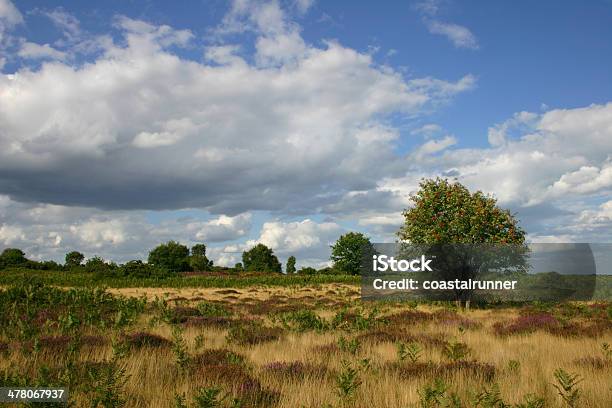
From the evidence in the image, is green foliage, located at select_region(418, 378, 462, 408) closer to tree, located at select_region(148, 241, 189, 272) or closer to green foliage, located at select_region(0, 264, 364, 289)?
green foliage, located at select_region(0, 264, 364, 289)

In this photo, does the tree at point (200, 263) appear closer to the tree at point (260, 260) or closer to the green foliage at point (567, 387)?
the tree at point (260, 260)

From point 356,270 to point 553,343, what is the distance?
93.0 meters

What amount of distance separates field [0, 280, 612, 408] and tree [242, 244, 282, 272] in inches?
4346

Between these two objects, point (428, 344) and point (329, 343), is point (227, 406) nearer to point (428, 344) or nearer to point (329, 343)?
point (329, 343)

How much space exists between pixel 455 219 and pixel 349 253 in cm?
8012

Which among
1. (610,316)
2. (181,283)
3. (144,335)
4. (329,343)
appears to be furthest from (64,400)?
(181,283)

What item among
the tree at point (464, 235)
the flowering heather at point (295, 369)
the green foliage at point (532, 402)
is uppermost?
the tree at point (464, 235)

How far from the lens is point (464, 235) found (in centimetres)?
2575

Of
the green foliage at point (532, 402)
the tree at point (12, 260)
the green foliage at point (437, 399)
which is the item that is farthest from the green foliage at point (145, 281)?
the green foliage at point (532, 402)

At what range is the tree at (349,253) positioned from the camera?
104 metres

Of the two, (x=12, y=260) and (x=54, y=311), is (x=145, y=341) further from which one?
(x=12, y=260)

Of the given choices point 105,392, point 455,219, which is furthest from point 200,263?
point 105,392

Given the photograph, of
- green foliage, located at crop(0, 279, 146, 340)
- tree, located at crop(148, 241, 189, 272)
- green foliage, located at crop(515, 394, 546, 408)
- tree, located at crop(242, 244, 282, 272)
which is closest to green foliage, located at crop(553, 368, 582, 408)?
green foliage, located at crop(515, 394, 546, 408)

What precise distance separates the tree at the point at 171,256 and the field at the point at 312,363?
100640 mm
